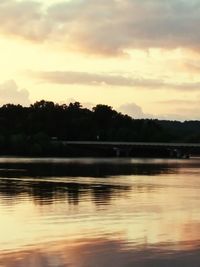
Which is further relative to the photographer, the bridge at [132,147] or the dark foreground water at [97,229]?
the bridge at [132,147]

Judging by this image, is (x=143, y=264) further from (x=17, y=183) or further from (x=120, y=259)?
(x=17, y=183)

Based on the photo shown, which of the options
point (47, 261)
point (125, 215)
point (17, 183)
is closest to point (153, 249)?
point (47, 261)

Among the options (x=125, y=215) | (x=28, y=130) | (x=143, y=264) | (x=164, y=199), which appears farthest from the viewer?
(x=28, y=130)

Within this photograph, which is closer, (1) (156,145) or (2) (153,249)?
(2) (153,249)

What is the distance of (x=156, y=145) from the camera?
16850 cm

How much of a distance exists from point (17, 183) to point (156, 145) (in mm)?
124992

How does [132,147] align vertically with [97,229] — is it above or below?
above

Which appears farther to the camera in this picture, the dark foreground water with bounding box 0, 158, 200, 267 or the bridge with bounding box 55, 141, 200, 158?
the bridge with bounding box 55, 141, 200, 158

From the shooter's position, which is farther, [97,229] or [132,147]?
[132,147]

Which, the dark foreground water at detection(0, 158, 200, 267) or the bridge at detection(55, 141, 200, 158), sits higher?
the bridge at detection(55, 141, 200, 158)

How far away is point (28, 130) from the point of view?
182500 mm

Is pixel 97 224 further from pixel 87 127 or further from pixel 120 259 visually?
pixel 87 127

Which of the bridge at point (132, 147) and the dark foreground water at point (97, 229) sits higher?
the bridge at point (132, 147)

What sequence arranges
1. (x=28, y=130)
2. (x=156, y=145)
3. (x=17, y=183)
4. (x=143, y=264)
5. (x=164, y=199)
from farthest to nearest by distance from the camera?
(x=28, y=130) → (x=156, y=145) → (x=17, y=183) → (x=164, y=199) → (x=143, y=264)
